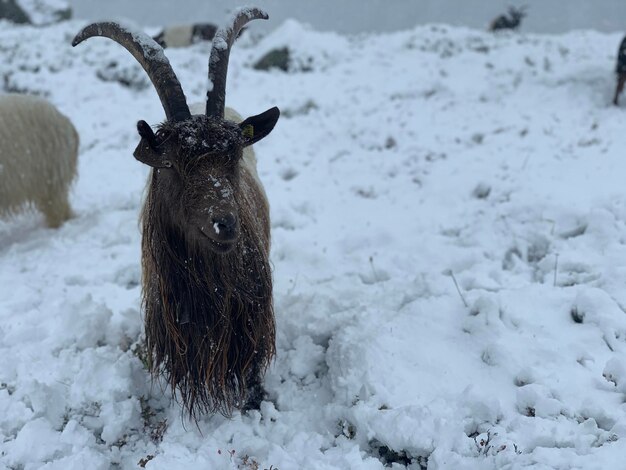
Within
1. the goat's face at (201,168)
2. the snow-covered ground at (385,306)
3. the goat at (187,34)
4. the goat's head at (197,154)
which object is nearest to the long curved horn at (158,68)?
the goat's head at (197,154)

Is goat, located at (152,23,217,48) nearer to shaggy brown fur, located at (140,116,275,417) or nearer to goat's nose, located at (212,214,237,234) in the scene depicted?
shaggy brown fur, located at (140,116,275,417)

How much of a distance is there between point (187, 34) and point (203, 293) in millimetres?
15848

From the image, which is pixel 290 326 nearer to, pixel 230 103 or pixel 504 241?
pixel 504 241

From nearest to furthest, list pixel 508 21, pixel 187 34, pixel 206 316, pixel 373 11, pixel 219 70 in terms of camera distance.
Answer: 1. pixel 219 70
2. pixel 206 316
3. pixel 187 34
4. pixel 508 21
5. pixel 373 11

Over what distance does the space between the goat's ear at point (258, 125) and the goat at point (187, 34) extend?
591 inches

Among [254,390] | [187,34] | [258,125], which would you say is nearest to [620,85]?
[258,125]

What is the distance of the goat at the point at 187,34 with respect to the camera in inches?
Answer: 640

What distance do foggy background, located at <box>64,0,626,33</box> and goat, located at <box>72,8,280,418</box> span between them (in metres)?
75.2

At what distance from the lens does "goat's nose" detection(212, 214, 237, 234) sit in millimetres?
2203

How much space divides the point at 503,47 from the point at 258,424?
46.2 ft

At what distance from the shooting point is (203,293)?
272 cm

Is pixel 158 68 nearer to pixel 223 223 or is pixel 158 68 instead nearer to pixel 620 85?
pixel 223 223

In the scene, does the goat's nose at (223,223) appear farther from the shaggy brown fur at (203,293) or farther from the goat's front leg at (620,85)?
the goat's front leg at (620,85)

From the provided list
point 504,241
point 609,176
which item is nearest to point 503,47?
point 609,176
